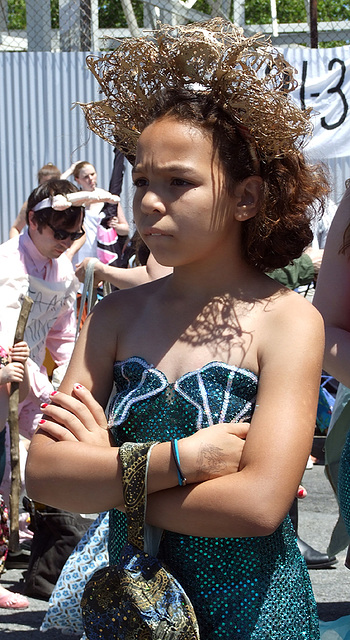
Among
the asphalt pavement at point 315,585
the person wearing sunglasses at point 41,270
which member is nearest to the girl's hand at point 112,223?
the person wearing sunglasses at point 41,270

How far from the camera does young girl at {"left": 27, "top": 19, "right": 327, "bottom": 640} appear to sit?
158cm

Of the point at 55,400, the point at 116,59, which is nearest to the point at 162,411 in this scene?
the point at 55,400

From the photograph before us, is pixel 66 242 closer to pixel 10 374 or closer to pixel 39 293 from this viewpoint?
pixel 39 293

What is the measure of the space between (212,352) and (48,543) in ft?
8.87

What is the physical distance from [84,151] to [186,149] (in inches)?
333

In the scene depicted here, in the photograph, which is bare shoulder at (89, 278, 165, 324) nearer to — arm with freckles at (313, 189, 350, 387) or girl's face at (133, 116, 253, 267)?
girl's face at (133, 116, 253, 267)

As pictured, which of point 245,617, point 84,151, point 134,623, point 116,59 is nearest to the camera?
point 134,623

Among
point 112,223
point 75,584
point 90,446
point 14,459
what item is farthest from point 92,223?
point 90,446

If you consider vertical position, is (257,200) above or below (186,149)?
below

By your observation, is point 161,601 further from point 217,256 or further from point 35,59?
point 35,59

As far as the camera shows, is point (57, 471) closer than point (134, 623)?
No

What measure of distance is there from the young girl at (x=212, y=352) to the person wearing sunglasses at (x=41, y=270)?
314cm

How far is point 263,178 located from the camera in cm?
179

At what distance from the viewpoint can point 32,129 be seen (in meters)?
10.1
